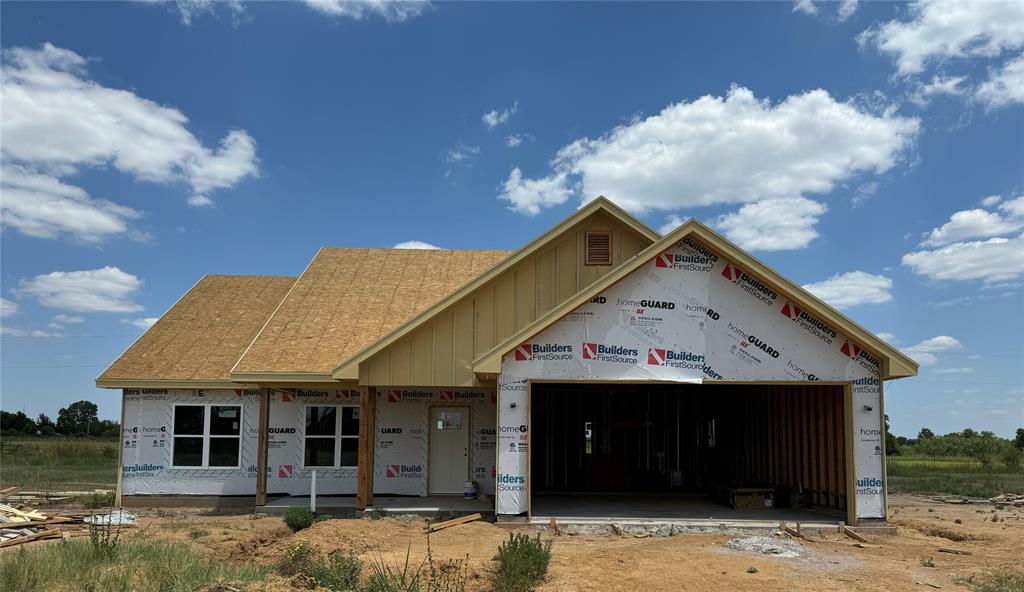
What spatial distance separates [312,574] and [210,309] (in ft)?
46.2

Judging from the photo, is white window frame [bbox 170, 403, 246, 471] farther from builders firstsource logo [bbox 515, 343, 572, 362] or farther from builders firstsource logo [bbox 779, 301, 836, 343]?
builders firstsource logo [bbox 779, 301, 836, 343]

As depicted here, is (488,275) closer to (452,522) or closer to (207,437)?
(452,522)

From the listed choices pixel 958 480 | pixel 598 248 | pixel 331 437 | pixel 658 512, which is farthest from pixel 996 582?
pixel 958 480

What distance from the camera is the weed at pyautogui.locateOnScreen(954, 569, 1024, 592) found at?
955 centimetres

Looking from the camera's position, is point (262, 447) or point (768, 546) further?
point (262, 447)

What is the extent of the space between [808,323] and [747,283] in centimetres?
143

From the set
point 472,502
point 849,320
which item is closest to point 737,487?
point 849,320

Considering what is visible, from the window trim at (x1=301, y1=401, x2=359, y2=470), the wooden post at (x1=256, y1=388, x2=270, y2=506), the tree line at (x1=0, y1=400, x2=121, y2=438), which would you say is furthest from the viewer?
the tree line at (x1=0, y1=400, x2=121, y2=438)

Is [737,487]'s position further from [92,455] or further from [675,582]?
[92,455]

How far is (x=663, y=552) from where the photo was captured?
489 inches

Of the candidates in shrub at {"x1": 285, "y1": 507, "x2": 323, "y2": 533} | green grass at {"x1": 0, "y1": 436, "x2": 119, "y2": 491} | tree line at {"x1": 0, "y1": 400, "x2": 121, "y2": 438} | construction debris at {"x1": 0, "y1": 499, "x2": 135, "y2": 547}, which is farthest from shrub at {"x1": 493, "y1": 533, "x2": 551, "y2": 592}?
tree line at {"x1": 0, "y1": 400, "x2": 121, "y2": 438}

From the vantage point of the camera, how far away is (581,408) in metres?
22.5

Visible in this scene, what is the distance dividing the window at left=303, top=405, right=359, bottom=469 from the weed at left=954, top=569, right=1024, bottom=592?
43.9ft

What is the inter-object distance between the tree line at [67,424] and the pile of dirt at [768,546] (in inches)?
1909
